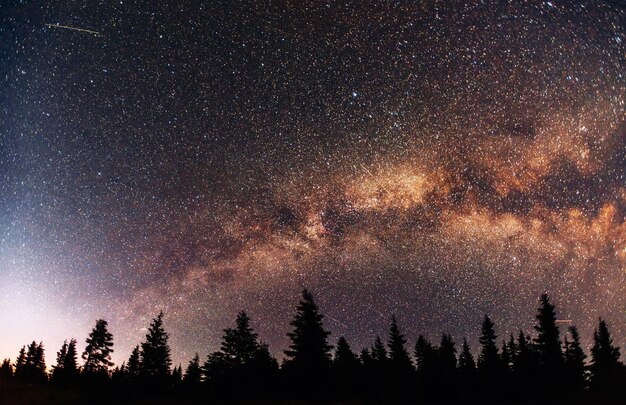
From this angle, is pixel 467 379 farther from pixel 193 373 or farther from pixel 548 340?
pixel 193 373

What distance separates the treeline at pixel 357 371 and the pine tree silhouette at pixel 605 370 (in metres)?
0.11

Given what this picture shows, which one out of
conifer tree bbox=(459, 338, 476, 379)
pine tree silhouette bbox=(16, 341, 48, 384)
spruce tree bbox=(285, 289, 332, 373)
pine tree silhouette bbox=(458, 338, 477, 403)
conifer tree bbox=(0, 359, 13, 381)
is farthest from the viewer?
pine tree silhouette bbox=(16, 341, 48, 384)

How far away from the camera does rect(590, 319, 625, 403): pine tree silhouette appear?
164ft

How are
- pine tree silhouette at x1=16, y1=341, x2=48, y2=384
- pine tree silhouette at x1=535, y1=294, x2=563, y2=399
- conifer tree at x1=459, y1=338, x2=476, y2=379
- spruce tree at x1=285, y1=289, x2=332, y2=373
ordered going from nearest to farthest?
1. spruce tree at x1=285, y1=289, x2=332, y2=373
2. pine tree silhouette at x1=535, y1=294, x2=563, y2=399
3. conifer tree at x1=459, y1=338, x2=476, y2=379
4. pine tree silhouette at x1=16, y1=341, x2=48, y2=384

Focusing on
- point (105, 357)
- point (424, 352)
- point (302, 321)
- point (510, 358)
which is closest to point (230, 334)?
point (302, 321)

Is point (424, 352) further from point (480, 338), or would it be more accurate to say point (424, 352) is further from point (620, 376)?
point (620, 376)

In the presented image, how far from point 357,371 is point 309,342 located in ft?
79.5

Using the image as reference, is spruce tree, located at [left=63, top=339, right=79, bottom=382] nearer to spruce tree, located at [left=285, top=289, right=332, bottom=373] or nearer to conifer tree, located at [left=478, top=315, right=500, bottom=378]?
spruce tree, located at [left=285, top=289, right=332, bottom=373]

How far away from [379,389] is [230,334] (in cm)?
2016

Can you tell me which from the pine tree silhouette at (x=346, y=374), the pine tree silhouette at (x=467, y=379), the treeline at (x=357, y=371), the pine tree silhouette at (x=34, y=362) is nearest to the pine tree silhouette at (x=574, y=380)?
the treeline at (x=357, y=371)

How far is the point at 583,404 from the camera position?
147 ft

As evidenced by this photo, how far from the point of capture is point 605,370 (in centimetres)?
5412

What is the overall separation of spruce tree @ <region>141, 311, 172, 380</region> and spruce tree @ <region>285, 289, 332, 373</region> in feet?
89.4

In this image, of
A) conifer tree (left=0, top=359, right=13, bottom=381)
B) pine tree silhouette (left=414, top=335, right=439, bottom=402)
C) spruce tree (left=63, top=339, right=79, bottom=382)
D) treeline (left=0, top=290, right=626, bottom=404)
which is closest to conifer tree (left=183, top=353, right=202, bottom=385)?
treeline (left=0, top=290, right=626, bottom=404)
